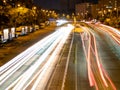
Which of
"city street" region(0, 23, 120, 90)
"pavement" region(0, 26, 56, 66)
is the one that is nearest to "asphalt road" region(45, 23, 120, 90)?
"city street" region(0, 23, 120, 90)

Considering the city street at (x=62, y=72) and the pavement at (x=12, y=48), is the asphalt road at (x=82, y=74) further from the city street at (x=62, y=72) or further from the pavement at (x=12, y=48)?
the pavement at (x=12, y=48)

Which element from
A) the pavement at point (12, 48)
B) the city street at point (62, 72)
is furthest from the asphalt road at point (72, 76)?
the pavement at point (12, 48)

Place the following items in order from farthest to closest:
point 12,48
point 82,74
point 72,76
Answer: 1. point 12,48
2. point 82,74
3. point 72,76

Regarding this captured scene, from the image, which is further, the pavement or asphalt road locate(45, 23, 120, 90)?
the pavement

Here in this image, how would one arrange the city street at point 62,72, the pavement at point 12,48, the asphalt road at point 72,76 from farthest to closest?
the pavement at point 12,48 < the city street at point 62,72 < the asphalt road at point 72,76

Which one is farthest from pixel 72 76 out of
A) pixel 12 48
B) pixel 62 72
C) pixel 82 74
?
pixel 12 48

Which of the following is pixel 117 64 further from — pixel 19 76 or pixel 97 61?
pixel 19 76

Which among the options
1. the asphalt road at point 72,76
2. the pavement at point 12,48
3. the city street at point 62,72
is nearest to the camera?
the asphalt road at point 72,76

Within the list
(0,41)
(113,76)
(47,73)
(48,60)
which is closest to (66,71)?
(47,73)

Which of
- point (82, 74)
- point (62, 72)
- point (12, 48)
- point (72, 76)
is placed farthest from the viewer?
point (12, 48)

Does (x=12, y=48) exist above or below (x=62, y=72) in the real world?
above

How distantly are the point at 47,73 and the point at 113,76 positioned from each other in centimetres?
371

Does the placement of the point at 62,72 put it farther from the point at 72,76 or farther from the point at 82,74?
the point at 72,76

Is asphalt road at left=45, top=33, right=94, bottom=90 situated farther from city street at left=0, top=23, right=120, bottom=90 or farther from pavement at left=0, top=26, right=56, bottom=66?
pavement at left=0, top=26, right=56, bottom=66
